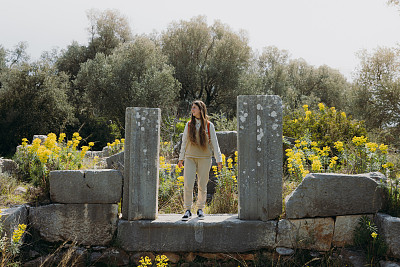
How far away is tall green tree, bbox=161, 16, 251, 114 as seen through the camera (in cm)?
2030

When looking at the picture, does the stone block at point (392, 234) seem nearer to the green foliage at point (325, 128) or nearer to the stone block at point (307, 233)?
the stone block at point (307, 233)

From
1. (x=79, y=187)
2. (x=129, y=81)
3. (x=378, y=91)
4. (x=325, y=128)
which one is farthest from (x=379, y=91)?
(x=79, y=187)

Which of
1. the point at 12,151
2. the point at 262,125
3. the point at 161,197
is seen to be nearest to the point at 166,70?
the point at 12,151

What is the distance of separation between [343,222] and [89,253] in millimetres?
3325

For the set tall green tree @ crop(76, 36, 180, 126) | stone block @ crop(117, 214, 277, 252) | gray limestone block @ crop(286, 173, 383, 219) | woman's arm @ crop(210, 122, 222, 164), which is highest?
tall green tree @ crop(76, 36, 180, 126)

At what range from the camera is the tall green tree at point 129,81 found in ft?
57.2

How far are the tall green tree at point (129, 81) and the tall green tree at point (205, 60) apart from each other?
1894 millimetres

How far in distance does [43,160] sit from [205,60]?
17.2 meters

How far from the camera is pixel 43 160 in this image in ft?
15.3

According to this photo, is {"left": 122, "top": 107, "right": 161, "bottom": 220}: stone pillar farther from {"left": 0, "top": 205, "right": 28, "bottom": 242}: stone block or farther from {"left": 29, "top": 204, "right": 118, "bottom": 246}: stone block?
{"left": 0, "top": 205, "right": 28, "bottom": 242}: stone block

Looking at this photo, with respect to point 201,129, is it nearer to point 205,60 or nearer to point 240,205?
point 240,205

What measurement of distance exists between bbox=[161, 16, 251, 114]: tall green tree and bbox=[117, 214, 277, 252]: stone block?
16.2 meters

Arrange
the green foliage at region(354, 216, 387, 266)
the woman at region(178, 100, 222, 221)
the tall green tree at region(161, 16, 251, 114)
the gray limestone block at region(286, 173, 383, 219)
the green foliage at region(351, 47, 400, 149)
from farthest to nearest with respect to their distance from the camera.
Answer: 1. the tall green tree at region(161, 16, 251, 114)
2. the green foliage at region(351, 47, 400, 149)
3. the woman at region(178, 100, 222, 221)
4. the gray limestone block at region(286, 173, 383, 219)
5. the green foliage at region(354, 216, 387, 266)

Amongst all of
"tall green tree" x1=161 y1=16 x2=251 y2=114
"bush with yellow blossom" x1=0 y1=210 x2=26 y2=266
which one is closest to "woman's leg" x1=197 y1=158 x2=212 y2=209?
"bush with yellow blossom" x1=0 y1=210 x2=26 y2=266
